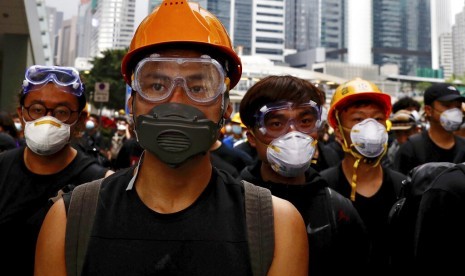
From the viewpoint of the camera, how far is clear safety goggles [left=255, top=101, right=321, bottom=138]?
269cm

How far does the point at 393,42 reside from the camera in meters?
175

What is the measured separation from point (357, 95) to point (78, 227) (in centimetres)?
255

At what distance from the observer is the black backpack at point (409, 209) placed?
212 cm

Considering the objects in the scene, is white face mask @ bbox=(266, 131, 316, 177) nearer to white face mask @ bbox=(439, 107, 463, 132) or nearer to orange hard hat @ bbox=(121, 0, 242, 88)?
orange hard hat @ bbox=(121, 0, 242, 88)

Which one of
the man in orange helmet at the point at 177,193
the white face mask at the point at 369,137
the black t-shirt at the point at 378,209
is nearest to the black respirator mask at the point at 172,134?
the man in orange helmet at the point at 177,193

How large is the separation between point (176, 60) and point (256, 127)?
1.20 metres

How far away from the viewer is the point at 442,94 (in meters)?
4.57

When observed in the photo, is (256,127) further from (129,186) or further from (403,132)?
(403,132)

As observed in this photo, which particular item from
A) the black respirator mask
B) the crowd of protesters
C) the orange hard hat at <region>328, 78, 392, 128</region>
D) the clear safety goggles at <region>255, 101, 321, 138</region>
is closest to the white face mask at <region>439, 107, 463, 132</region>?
the orange hard hat at <region>328, 78, 392, 128</region>

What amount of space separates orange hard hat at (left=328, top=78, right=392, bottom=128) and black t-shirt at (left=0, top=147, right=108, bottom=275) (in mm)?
1974

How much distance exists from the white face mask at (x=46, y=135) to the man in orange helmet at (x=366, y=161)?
1.93 metres

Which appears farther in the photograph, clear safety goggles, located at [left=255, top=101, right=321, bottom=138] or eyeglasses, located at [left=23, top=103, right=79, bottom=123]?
eyeglasses, located at [left=23, top=103, right=79, bottom=123]

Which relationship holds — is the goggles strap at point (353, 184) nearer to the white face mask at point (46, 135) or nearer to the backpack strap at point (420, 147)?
the backpack strap at point (420, 147)

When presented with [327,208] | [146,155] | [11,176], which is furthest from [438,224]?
[11,176]
